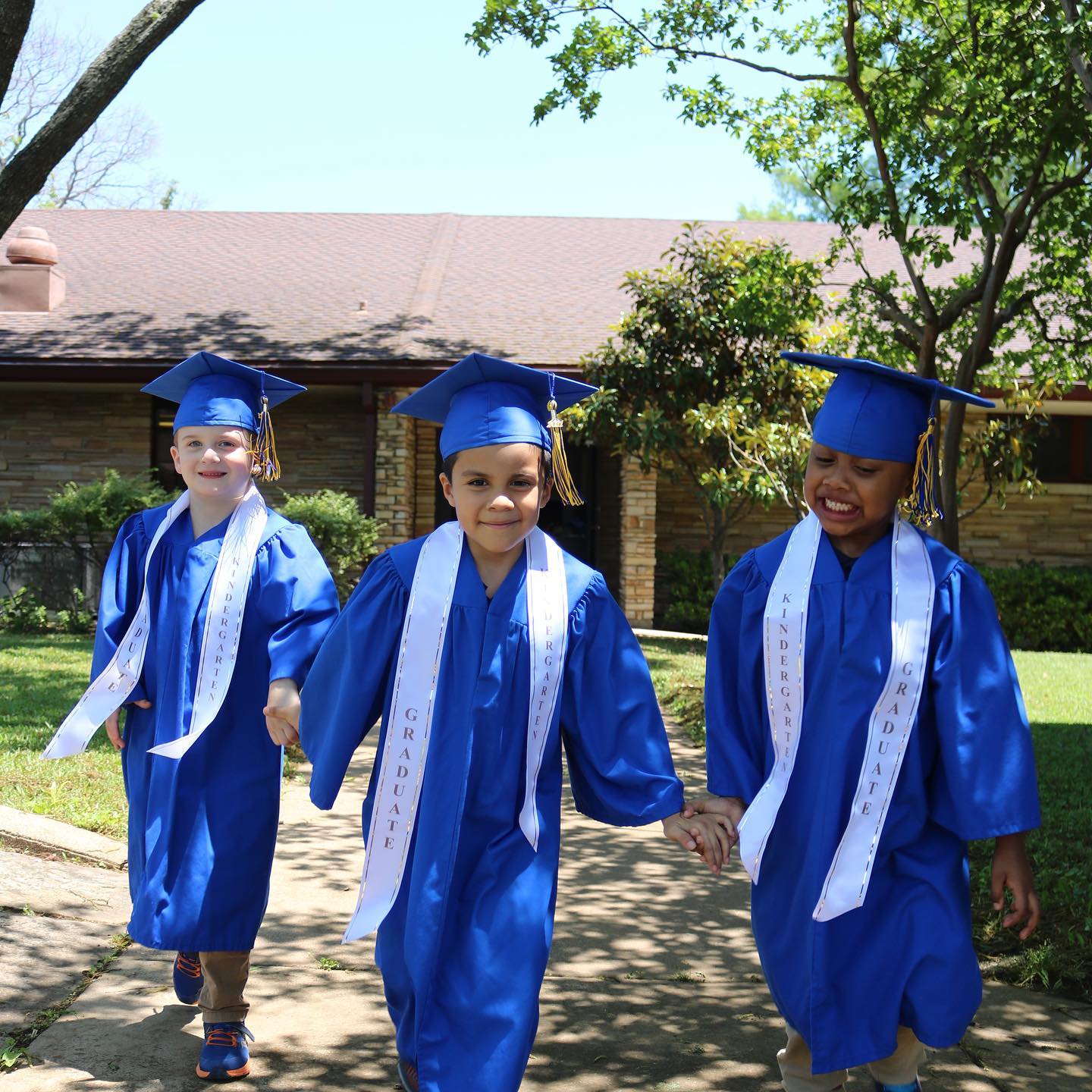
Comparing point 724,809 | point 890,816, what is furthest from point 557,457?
point 890,816

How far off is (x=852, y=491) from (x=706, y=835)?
87 centimetres

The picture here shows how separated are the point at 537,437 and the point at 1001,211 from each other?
4786 millimetres

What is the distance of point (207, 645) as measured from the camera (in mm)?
3592

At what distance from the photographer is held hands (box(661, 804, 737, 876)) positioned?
9.89ft

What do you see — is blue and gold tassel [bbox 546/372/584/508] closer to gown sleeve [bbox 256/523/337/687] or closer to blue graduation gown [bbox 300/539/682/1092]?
A: blue graduation gown [bbox 300/539/682/1092]

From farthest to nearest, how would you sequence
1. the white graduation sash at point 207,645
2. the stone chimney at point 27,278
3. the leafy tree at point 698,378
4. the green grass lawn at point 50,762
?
the stone chimney at point 27,278 < the leafy tree at point 698,378 < the green grass lawn at point 50,762 < the white graduation sash at point 207,645

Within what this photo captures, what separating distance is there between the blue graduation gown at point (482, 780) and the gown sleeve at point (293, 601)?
0.38 metres

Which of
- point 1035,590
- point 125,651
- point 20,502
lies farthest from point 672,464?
point 125,651

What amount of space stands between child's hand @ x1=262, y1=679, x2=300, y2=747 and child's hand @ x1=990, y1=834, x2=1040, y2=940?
5.60 ft

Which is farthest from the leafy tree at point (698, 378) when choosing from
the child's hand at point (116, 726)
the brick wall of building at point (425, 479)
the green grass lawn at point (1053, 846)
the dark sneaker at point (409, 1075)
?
the dark sneaker at point (409, 1075)

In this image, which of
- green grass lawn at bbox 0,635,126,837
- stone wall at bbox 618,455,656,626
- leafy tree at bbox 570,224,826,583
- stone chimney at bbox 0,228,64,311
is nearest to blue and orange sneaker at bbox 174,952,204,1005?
green grass lawn at bbox 0,635,126,837

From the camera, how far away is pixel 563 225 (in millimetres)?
19609

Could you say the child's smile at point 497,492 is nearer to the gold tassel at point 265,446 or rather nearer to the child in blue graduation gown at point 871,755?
the child in blue graduation gown at point 871,755

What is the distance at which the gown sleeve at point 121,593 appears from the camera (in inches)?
147
